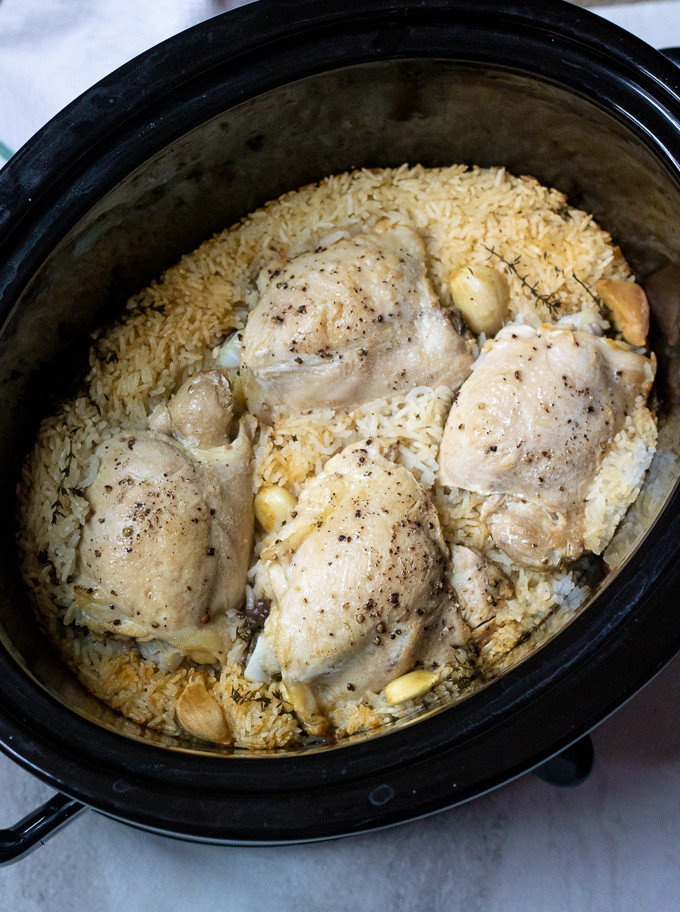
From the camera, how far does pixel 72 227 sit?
1.51 metres

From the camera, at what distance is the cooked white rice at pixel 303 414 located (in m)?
1.61

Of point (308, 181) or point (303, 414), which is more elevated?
point (308, 181)

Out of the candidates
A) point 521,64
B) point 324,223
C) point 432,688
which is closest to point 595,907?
point 432,688

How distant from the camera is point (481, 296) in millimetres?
1770

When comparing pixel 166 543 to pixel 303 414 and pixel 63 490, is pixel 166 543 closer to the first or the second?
pixel 63 490

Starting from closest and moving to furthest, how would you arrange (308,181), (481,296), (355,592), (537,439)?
(355,592) → (537,439) → (481,296) → (308,181)

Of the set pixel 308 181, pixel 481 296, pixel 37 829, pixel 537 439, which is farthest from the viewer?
pixel 308 181

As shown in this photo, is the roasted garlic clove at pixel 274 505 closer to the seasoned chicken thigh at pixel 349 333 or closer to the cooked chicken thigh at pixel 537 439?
the seasoned chicken thigh at pixel 349 333

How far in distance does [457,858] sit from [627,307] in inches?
50.0

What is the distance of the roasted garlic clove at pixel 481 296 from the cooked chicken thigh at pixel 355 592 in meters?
0.40

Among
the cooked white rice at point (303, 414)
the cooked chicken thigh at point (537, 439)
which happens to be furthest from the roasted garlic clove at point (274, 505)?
the cooked chicken thigh at point (537, 439)

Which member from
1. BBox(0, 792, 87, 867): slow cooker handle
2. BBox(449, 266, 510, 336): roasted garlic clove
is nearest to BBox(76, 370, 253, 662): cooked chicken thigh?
BBox(0, 792, 87, 867): slow cooker handle

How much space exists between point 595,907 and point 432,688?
707 millimetres

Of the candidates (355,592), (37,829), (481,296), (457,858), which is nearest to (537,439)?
(481,296)
